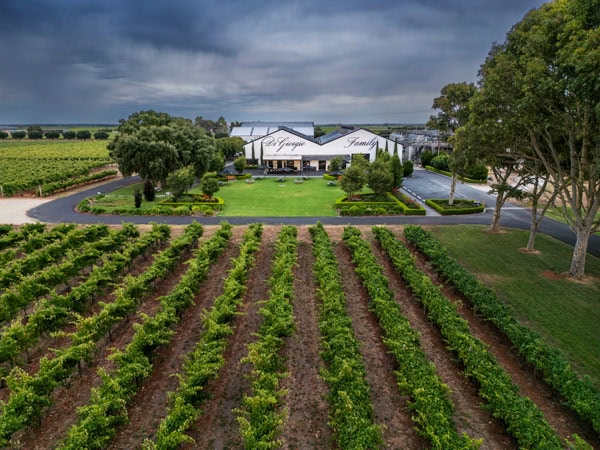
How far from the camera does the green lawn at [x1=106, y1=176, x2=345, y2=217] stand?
36562 millimetres

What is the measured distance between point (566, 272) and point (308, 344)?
1706cm

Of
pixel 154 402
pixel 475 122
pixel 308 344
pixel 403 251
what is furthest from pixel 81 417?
pixel 475 122

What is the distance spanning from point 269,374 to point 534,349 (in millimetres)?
9449

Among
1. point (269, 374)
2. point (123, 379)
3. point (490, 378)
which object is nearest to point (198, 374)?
point (269, 374)

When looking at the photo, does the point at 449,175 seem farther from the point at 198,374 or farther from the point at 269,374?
the point at 198,374

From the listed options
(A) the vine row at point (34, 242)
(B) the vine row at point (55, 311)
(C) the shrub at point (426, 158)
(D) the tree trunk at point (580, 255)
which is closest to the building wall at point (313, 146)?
(C) the shrub at point (426, 158)

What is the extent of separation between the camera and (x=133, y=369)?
1142cm

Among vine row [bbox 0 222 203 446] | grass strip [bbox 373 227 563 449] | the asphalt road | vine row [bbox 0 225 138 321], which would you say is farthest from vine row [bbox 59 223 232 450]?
the asphalt road

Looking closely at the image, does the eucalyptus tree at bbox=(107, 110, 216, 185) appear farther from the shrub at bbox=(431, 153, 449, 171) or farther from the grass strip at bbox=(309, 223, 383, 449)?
the shrub at bbox=(431, 153, 449, 171)

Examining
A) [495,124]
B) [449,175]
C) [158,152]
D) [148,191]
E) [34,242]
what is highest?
[495,124]

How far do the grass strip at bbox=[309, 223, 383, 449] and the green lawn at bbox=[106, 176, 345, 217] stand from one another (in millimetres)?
20246

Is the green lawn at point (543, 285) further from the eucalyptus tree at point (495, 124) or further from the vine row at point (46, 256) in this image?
the vine row at point (46, 256)

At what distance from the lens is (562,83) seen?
51.1ft

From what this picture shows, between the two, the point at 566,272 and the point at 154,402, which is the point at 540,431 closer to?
the point at 154,402
